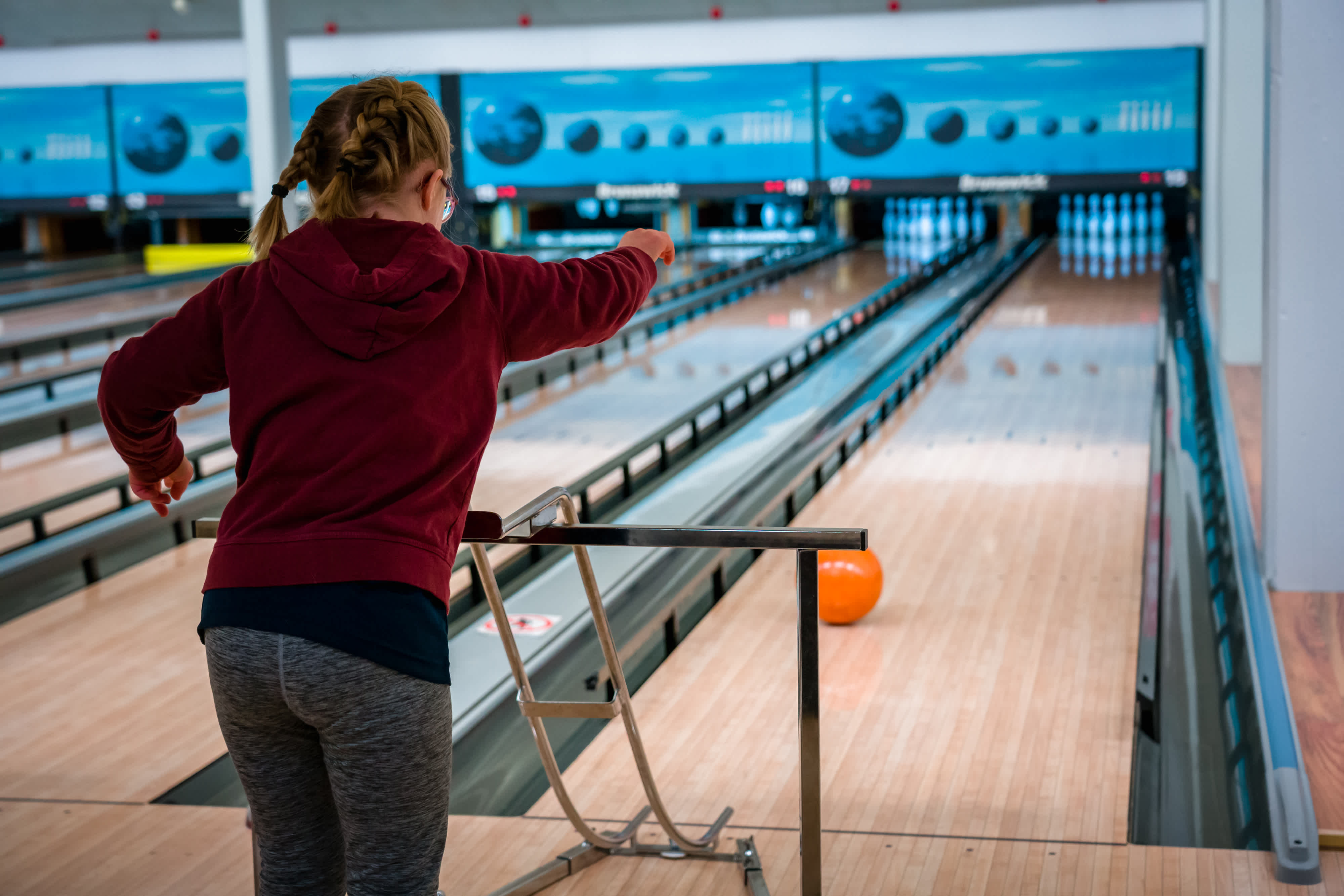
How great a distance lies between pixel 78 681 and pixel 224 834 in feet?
3.04

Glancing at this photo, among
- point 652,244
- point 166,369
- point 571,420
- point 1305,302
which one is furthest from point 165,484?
point 571,420

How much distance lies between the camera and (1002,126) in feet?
32.1

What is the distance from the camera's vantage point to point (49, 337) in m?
6.70

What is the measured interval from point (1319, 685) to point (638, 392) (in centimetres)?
368

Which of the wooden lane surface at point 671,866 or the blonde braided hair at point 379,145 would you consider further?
the wooden lane surface at point 671,866

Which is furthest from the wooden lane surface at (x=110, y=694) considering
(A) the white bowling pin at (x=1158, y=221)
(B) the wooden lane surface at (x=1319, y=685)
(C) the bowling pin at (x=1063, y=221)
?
(C) the bowling pin at (x=1063, y=221)

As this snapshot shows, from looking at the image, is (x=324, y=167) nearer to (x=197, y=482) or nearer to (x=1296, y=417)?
(x=1296, y=417)

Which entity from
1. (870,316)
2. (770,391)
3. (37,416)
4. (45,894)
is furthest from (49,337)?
(45,894)

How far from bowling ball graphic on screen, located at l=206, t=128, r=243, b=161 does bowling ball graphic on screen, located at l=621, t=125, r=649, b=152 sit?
3.01m

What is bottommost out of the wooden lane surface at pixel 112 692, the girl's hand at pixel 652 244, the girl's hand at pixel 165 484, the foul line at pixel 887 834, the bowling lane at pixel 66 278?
the foul line at pixel 887 834

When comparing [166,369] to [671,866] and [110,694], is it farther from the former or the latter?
[110,694]

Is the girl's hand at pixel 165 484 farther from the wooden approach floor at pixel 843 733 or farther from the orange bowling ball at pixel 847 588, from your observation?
the orange bowling ball at pixel 847 588

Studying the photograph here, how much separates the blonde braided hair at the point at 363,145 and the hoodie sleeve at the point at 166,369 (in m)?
0.09

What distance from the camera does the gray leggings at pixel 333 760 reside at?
3.21 ft
